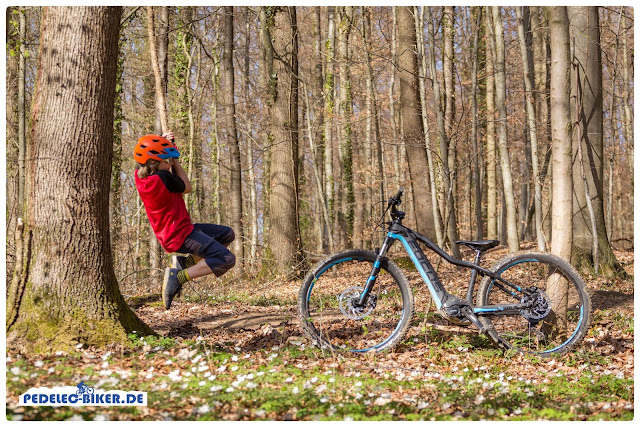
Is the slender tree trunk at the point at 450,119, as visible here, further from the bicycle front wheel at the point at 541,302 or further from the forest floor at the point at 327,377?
the forest floor at the point at 327,377

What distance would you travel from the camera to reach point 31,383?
4.04m

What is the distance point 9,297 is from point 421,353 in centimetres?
398

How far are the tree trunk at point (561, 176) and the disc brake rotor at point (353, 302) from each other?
2095 millimetres

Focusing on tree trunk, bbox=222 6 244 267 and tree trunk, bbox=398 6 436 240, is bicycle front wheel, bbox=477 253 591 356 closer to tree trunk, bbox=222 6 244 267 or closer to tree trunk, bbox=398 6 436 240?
tree trunk, bbox=398 6 436 240

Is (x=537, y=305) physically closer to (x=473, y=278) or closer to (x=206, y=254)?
(x=473, y=278)

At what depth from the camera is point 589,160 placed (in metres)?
10.4

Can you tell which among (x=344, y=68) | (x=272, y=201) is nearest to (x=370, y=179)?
(x=344, y=68)

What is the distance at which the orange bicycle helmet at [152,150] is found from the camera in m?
5.43

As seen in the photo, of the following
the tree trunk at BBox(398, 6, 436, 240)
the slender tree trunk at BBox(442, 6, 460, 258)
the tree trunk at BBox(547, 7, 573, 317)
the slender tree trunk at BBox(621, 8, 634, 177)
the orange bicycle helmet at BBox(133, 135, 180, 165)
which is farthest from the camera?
the slender tree trunk at BBox(621, 8, 634, 177)

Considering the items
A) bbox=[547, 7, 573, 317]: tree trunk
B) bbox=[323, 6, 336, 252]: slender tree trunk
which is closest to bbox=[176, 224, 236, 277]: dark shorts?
bbox=[547, 7, 573, 317]: tree trunk

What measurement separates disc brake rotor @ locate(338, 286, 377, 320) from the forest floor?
0.44m

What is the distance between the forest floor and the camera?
3906 mm

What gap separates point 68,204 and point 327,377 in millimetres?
2772

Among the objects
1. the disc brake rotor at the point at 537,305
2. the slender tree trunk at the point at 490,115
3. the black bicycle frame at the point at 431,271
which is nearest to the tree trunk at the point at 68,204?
the black bicycle frame at the point at 431,271
